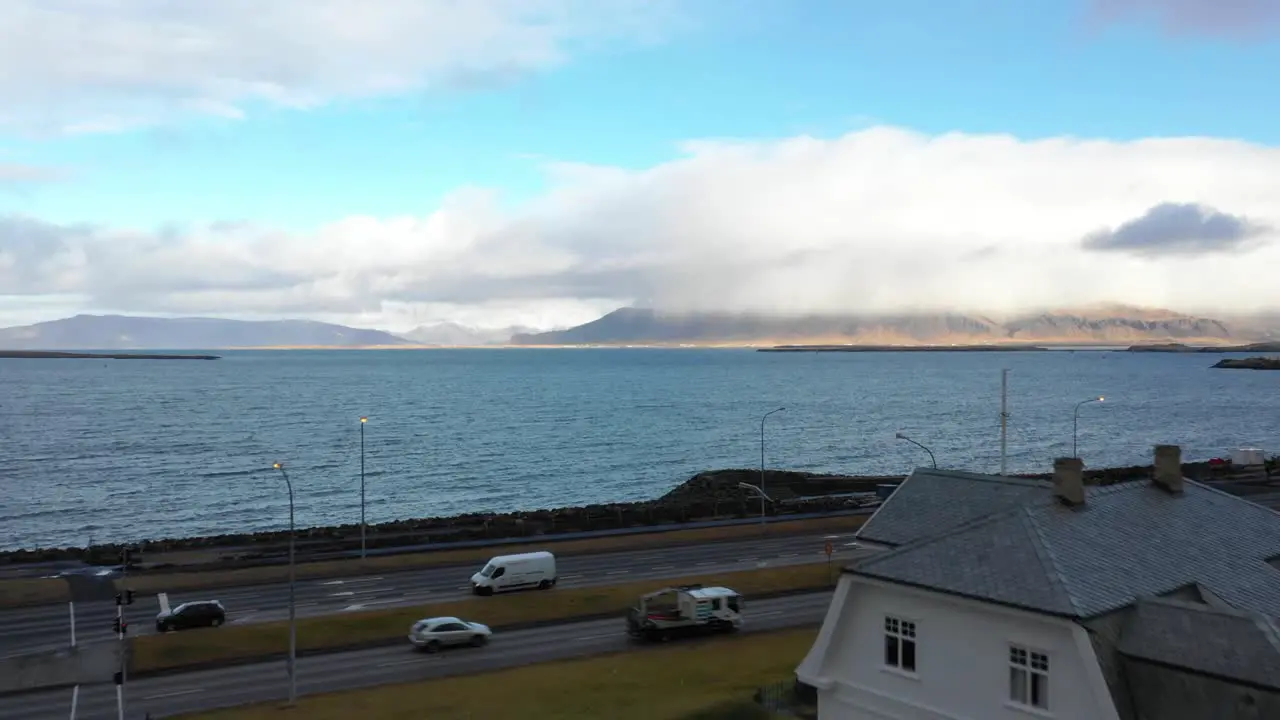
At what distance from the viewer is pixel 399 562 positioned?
172 ft

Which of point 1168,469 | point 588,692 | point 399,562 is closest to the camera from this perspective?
point 1168,469

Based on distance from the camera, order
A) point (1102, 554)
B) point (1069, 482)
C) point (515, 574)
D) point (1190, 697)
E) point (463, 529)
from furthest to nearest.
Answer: point (463, 529)
point (515, 574)
point (1069, 482)
point (1102, 554)
point (1190, 697)

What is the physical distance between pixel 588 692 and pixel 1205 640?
1879 centimetres

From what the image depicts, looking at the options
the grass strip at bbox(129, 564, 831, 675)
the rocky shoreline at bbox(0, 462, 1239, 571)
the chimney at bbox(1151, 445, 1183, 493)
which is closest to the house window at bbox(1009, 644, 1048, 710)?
the chimney at bbox(1151, 445, 1183, 493)

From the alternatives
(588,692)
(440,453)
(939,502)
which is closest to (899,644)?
(939,502)

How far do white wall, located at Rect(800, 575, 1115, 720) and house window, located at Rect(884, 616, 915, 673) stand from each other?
0.16m

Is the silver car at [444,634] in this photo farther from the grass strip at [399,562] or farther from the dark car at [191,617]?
the grass strip at [399,562]

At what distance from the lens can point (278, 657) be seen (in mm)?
35406

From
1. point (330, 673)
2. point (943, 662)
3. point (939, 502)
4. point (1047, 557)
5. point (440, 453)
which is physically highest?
point (1047, 557)

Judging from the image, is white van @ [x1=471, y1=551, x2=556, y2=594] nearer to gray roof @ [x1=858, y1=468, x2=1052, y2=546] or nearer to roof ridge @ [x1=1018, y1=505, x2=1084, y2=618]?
gray roof @ [x1=858, y1=468, x2=1052, y2=546]

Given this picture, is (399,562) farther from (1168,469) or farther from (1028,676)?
(1028,676)

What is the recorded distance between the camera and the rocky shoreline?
5953 cm

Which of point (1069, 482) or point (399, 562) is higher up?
point (1069, 482)

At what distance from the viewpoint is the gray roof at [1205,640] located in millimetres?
15461
